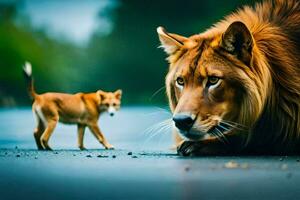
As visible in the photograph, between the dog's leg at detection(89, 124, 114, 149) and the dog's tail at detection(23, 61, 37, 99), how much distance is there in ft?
1.34

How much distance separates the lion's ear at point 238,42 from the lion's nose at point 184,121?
1.21 ft

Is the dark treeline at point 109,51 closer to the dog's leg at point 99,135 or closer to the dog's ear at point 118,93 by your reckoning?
the dog's ear at point 118,93

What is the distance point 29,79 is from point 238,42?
1.67 m

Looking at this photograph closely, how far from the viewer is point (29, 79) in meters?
4.36

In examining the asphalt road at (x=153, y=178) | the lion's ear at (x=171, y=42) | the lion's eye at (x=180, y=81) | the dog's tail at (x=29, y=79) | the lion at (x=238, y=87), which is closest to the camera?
the asphalt road at (x=153, y=178)

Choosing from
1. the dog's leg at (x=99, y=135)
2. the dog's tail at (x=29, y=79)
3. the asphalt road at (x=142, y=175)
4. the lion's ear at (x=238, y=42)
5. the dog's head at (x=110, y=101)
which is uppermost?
the lion's ear at (x=238, y=42)

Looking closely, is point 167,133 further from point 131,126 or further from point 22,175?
point 22,175

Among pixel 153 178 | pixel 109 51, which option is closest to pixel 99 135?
pixel 109 51

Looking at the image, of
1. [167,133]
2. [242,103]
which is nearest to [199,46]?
[242,103]

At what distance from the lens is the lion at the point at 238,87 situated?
3.09 metres

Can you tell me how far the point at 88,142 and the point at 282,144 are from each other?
1.40m

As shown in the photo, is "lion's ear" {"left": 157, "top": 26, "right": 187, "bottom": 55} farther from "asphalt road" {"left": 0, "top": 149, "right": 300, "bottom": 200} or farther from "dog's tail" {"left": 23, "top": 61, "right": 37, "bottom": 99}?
"dog's tail" {"left": 23, "top": 61, "right": 37, "bottom": 99}

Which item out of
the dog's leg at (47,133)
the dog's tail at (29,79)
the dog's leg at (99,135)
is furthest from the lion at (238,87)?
the dog's tail at (29,79)

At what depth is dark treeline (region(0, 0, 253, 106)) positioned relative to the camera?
4.34 metres
